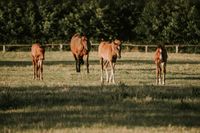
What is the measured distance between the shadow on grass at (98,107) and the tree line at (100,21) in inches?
1964

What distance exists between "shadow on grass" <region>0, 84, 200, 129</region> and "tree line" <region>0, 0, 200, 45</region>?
164 feet

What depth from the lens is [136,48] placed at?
210ft

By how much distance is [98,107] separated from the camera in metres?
14.6

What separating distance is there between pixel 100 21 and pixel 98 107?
190 ft

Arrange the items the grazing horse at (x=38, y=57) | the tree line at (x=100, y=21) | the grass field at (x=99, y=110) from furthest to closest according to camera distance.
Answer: the tree line at (x=100, y=21)
the grazing horse at (x=38, y=57)
the grass field at (x=99, y=110)

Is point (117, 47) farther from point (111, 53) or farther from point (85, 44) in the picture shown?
point (85, 44)

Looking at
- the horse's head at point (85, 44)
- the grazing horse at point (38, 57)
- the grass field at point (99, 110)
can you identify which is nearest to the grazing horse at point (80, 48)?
the horse's head at point (85, 44)

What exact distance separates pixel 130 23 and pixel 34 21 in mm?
13222

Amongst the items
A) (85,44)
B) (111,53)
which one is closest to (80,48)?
(85,44)

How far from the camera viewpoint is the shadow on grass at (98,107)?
41.2 feet

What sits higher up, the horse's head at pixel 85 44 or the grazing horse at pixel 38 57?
the horse's head at pixel 85 44

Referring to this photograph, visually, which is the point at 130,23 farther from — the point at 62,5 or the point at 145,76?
the point at 145,76

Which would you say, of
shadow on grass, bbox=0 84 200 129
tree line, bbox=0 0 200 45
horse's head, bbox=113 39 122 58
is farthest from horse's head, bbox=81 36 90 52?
tree line, bbox=0 0 200 45

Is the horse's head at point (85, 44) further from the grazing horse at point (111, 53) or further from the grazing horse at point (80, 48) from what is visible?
the grazing horse at point (111, 53)
